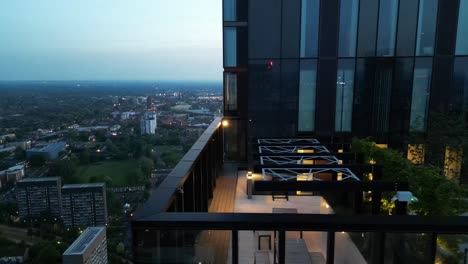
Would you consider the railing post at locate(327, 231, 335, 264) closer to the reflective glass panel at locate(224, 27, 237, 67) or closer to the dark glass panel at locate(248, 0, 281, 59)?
the dark glass panel at locate(248, 0, 281, 59)

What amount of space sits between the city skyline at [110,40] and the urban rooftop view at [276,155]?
99.3 ft

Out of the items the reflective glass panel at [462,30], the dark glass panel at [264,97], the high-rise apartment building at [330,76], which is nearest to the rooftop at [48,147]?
the high-rise apartment building at [330,76]

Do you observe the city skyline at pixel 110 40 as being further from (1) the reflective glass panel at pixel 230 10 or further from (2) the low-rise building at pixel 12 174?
(1) the reflective glass panel at pixel 230 10

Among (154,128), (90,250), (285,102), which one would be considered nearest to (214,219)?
(90,250)

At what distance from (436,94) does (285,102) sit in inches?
181

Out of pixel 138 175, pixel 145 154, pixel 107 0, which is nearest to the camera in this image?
pixel 138 175

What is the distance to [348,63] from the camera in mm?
9922

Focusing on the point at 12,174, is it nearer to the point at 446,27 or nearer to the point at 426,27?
the point at 426,27

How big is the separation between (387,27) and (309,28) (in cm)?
232

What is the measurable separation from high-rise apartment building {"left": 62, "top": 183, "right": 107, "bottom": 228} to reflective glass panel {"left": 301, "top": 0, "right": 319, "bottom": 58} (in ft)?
37.5

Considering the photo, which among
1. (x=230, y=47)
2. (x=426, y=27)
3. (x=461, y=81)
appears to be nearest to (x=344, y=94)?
(x=426, y=27)

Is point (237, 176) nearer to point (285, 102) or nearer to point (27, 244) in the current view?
point (285, 102)

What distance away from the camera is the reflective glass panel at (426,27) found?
9453 millimetres

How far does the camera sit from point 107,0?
48.8 metres
